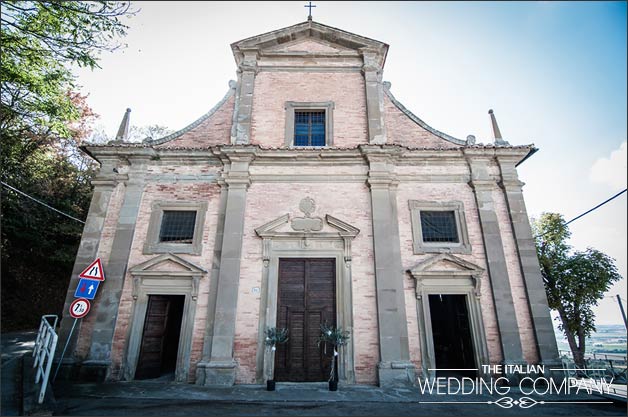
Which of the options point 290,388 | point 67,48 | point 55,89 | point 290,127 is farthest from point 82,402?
point 290,127

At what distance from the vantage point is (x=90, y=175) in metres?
18.7

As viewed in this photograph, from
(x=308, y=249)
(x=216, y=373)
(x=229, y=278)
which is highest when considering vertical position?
(x=308, y=249)

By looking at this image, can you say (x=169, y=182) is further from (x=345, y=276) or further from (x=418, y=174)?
(x=418, y=174)

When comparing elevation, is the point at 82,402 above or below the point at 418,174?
below

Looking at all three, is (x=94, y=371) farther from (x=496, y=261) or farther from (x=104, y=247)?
(x=496, y=261)

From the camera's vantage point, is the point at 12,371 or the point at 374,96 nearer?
the point at 12,371

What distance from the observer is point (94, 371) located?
8.03 meters

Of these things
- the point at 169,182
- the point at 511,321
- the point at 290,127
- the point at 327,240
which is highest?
the point at 290,127

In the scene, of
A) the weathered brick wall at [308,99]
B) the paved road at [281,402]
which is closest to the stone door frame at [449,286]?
the paved road at [281,402]

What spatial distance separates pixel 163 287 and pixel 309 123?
23.1 ft

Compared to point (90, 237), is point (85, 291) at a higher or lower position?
lower

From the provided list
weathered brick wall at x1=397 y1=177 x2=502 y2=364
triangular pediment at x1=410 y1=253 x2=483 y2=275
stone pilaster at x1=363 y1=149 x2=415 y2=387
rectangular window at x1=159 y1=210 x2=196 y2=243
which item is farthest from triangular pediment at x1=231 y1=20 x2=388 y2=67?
triangular pediment at x1=410 y1=253 x2=483 y2=275

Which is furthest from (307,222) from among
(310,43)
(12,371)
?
(12,371)

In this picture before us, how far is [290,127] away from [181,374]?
8.01 meters
